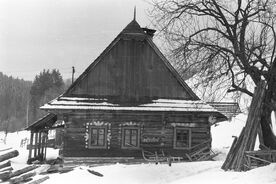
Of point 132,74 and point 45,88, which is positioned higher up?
point 45,88

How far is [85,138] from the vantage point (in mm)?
20891

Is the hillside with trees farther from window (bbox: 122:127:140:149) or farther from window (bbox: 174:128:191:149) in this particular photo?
window (bbox: 174:128:191:149)

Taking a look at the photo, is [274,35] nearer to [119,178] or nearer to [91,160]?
[119,178]

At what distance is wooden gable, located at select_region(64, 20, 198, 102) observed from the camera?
21.8 meters

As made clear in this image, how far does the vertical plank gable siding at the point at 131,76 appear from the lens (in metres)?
21.8

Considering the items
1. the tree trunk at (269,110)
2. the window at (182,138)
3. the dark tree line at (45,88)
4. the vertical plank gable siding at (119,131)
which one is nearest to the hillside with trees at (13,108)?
the dark tree line at (45,88)

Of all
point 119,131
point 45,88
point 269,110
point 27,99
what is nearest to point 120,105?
point 119,131

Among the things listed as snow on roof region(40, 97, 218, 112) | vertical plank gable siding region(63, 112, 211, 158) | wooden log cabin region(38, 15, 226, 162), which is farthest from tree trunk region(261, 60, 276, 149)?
vertical plank gable siding region(63, 112, 211, 158)

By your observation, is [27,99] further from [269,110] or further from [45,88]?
[269,110]

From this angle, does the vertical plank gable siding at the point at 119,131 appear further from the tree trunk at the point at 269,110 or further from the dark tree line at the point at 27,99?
the dark tree line at the point at 27,99

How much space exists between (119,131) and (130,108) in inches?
52.2

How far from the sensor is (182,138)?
2183 centimetres

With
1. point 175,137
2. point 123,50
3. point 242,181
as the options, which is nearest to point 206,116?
point 175,137

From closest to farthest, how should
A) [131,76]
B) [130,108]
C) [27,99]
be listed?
[130,108]
[131,76]
[27,99]
